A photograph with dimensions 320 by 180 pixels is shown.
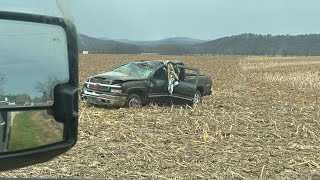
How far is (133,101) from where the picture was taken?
14.2 meters

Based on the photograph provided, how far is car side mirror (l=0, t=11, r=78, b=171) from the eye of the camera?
162cm

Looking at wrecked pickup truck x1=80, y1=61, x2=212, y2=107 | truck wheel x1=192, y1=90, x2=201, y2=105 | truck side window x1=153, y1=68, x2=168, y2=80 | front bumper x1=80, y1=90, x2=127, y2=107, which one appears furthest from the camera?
truck wheel x1=192, y1=90, x2=201, y2=105

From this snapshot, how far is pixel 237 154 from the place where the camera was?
7.86m

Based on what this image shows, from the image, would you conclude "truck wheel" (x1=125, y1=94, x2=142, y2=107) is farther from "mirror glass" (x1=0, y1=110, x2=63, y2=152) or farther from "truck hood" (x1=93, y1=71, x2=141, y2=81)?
Answer: "mirror glass" (x1=0, y1=110, x2=63, y2=152)

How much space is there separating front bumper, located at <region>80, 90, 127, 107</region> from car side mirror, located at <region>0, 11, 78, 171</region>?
12.1m

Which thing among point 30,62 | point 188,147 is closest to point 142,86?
point 188,147

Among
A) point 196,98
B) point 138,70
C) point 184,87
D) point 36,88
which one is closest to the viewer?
point 36,88

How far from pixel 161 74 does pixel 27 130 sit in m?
13.6

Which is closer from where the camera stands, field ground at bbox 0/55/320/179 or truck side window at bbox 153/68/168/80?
field ground at bbox 0/55/320/179

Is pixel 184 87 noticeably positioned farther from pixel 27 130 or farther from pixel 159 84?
pixel 27 130

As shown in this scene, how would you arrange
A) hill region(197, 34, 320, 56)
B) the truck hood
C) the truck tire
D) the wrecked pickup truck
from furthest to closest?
hill region(197, 34, 320, 56) → the truck tire → the truck hood → the wrecked pickup truck

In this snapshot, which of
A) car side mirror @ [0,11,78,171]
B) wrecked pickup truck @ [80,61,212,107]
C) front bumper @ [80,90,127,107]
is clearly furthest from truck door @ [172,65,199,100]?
car side mirror @ [0,11,78,171]

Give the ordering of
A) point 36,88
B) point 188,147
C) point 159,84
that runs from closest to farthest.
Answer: point 36,88 < point 188,147 < point 159,84

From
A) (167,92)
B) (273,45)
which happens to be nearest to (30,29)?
(167,92)
